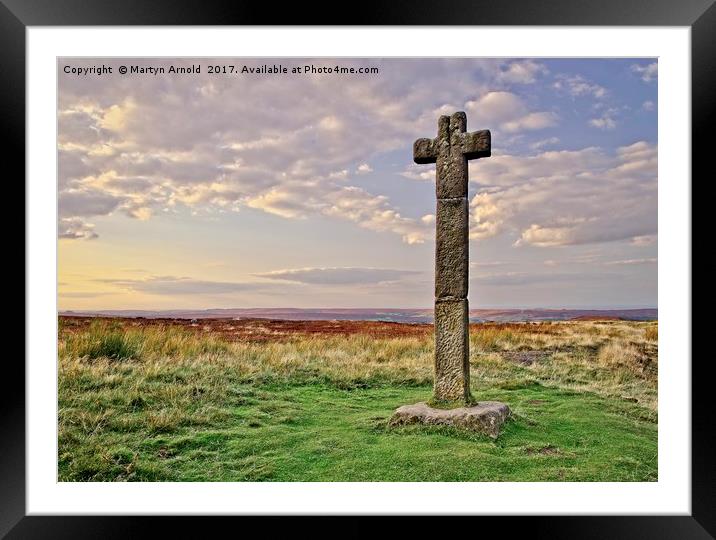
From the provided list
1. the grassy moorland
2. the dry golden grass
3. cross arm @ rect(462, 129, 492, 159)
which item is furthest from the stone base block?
cross arm @ rect(462, 129, 492, 159)

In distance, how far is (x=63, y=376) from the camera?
7.34m

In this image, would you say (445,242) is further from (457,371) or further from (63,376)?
(63,376)

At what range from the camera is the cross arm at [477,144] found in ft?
21.2

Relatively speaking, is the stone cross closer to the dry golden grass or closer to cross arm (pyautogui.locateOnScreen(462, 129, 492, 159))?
cross arm (pyautogui.locateOnScreen(462, 129, 492, 159))

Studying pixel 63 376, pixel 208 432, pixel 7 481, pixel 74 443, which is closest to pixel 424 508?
pixel 208 432

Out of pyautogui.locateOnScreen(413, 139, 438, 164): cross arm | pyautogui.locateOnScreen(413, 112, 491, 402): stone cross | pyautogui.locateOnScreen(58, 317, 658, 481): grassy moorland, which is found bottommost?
pyautogui.locateOnScreen(58, 317, 658, 481): grassy moorland

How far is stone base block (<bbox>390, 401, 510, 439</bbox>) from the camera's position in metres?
5.90

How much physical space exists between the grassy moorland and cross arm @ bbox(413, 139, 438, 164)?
3217mm

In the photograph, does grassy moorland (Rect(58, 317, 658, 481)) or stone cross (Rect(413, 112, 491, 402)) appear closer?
grassy moorland (Rect(58, 317, 658, 481))

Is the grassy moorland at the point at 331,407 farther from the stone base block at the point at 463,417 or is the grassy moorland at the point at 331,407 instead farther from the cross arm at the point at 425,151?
the cross arm at the point at 425,151

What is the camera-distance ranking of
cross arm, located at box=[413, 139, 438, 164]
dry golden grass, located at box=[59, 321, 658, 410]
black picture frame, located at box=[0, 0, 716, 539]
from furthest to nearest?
dry golden grass, located at box=[59, 321, 658, 410]
cross arm, located at box=[413, 139, 438, 164]
black picture frame, located at box=[0, 0, 716, 539]

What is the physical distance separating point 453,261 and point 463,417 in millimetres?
1770

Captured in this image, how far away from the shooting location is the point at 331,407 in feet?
24.4
